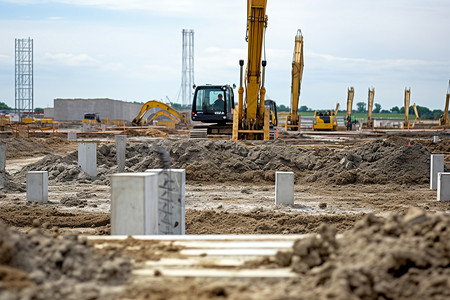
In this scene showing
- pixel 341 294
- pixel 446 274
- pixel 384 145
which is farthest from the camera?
pixel 384 145

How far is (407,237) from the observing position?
3.83m

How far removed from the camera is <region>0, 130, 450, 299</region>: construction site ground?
128 inches

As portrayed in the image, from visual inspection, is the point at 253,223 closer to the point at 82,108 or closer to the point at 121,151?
the point at 121,151

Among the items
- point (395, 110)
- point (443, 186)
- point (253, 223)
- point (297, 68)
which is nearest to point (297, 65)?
point (297, 68)

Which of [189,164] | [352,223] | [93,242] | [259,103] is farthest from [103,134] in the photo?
[93,242]

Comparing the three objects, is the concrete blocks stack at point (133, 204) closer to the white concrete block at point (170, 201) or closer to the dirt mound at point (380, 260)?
the white concrete block at point (170, 201)

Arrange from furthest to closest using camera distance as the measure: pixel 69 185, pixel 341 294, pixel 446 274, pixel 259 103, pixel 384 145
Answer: pixel 259 103, pixel 384 145, pixel 69 185, pixel 446 274, pixel 341 294

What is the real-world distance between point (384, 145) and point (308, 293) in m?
14.1

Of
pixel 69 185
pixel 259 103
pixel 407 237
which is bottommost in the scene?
pixel 69 185

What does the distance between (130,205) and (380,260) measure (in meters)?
2.77

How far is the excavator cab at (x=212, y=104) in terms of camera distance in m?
22.2

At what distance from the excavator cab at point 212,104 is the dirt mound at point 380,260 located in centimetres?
1832

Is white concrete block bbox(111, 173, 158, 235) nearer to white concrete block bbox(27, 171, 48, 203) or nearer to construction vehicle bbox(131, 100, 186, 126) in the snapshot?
white concrete block bbox(27, 171, 48, 203)

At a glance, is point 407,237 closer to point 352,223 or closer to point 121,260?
point 121,260
